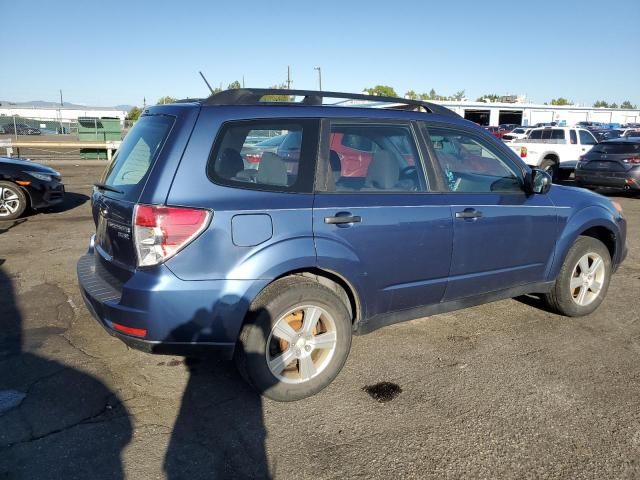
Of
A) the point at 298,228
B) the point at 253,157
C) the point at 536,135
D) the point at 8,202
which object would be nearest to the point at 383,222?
the point at 298,228

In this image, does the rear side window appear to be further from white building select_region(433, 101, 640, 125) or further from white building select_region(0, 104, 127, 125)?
white building select_region(433, 101, 640, 125)

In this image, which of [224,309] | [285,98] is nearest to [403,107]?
[285,98]

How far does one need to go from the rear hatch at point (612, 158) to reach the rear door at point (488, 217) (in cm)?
1014

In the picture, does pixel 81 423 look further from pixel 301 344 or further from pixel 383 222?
pixel 383 222

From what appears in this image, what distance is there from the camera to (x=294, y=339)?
3.26 metres

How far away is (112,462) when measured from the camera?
8.76 feet

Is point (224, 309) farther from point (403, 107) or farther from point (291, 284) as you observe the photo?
point (403, 107)

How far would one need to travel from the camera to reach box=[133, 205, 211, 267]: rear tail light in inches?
112

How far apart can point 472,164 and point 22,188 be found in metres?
7.63

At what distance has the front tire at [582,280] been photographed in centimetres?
459

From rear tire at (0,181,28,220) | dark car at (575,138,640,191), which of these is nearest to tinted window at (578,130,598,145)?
dark car at (575,138,640,191)

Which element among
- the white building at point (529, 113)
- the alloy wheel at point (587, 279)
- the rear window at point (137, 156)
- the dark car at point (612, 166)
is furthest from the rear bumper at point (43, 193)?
the white building at point (529, 113)

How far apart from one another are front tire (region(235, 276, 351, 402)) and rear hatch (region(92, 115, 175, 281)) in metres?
0.82

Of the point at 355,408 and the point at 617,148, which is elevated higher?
the point at 617,148
